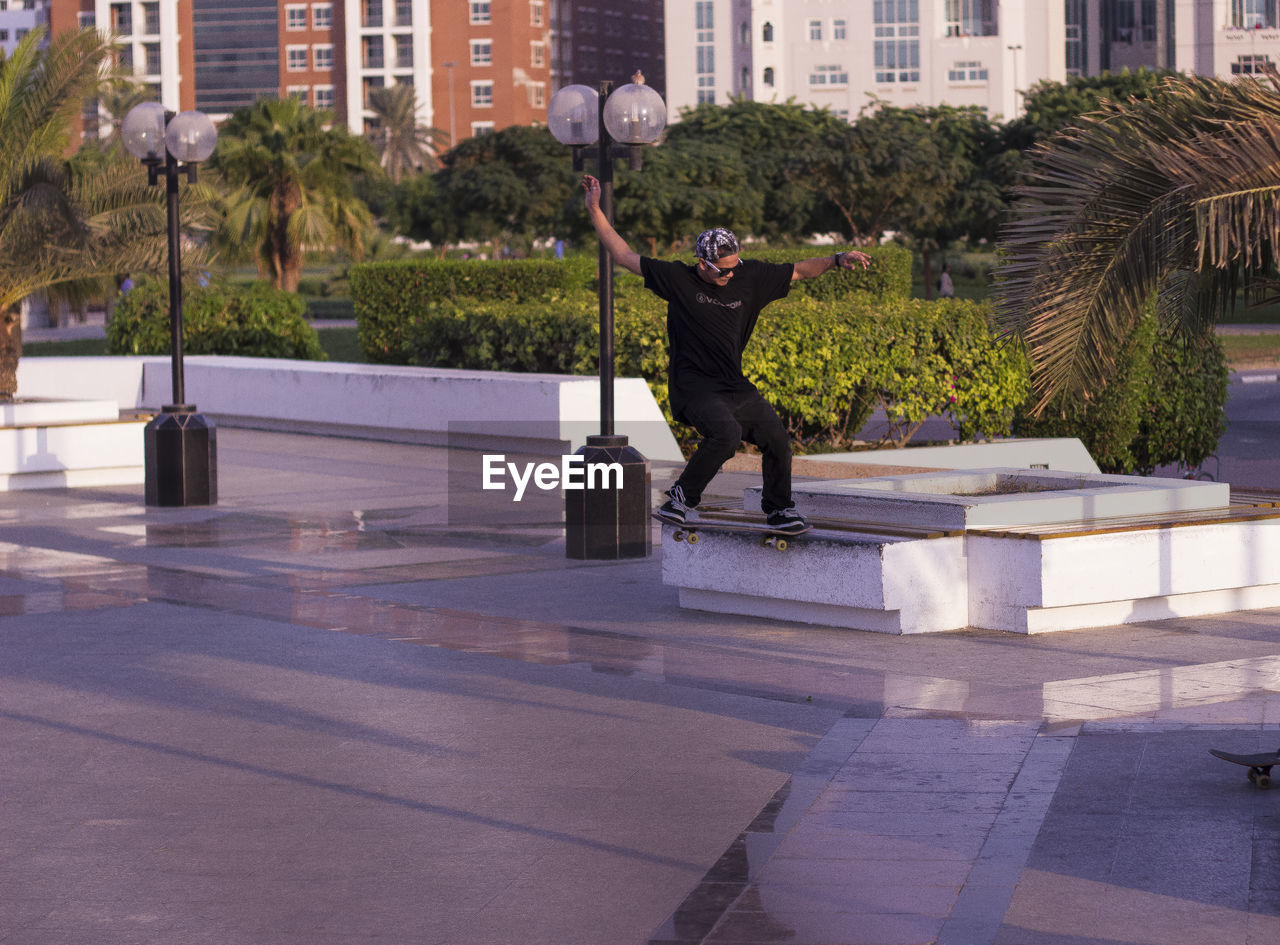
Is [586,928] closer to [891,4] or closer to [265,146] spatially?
[265,146]

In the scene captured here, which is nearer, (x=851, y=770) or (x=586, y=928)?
(x=586, y=928)

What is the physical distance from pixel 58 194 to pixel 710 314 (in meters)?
11.1

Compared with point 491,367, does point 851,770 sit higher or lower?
lower

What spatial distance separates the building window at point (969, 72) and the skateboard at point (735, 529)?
133 m

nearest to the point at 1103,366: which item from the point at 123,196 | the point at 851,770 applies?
the point at 851,770

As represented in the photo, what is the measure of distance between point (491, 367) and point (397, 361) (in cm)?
844

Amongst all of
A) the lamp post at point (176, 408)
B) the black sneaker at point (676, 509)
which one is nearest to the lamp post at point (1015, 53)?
the lamp post at point (176, 408)

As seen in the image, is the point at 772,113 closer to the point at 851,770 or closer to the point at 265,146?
the point at 265,146

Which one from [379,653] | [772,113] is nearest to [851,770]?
[379,653]

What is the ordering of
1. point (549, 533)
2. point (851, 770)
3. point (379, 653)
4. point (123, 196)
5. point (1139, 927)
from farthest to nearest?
1. point (123, 196)
2. point (549, 533)
3. point (379, 653)
4. point (851, 770)
5. point (1139, 927)

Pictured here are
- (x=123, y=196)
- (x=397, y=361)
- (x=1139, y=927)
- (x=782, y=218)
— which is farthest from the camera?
(x=782, y=218)

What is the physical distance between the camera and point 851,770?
260 inches

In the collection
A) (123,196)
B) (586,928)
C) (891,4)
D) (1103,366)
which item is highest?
(891,4)

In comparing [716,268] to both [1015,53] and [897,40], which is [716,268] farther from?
[897,40]
